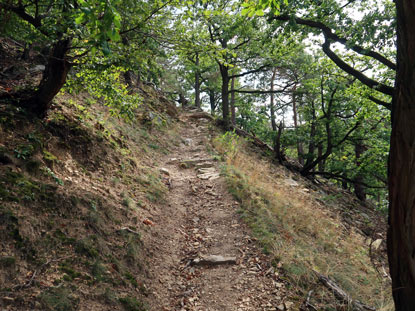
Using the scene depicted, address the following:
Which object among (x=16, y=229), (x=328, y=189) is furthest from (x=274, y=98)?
(x=16, y=229)

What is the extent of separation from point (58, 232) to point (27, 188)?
0.76 metres

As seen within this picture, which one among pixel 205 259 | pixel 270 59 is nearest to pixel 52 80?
pixel 205 259

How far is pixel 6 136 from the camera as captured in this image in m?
3.78

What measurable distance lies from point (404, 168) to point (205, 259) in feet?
10.8

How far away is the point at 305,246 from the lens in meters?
4.99

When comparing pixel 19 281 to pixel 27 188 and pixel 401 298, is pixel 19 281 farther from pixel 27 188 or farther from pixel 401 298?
pixel 401 298

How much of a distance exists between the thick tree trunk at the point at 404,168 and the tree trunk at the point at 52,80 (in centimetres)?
432

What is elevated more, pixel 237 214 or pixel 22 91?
pixel 22 91

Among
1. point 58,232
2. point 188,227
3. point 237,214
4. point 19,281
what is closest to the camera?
point 19,281

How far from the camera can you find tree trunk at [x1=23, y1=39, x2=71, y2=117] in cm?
405

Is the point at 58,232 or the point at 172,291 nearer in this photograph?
the point at 58,232

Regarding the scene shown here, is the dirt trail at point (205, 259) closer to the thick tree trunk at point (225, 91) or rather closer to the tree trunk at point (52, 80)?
the tree trunk at point (52, 80)

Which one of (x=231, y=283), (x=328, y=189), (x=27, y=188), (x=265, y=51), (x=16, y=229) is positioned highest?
(x=265, y=51)

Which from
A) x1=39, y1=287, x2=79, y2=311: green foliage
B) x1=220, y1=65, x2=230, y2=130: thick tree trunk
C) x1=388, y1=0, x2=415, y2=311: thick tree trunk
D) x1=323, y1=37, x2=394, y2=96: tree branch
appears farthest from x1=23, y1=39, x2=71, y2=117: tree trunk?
x1=220, y1=65, x2=230, y2=130: thick tree trunk
